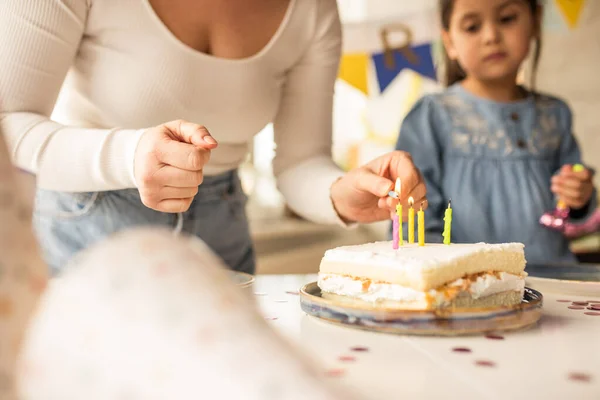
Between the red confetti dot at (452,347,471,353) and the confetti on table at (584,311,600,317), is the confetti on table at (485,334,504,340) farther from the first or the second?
the confetti on table at (584,311,600,317)

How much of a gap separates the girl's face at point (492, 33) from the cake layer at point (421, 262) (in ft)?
3.22

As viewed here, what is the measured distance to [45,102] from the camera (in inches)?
39.9

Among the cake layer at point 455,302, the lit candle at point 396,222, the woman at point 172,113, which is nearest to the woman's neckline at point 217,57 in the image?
the woman at point 172,113

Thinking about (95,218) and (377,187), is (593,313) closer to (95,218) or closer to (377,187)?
(377,187)

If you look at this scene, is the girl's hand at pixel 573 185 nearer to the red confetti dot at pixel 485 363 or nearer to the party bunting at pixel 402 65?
the red confetti dot at pixel 485 363

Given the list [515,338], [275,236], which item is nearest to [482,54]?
[515,338]

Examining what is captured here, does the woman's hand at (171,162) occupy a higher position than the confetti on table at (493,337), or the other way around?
the woman's hand at (171,162)

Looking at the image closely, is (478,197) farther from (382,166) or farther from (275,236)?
(275,236)

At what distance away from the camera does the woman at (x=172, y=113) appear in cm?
93

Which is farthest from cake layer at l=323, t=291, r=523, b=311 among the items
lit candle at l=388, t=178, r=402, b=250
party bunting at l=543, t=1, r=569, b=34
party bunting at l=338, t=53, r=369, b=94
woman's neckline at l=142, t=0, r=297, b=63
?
party bunting at l=543, t=1, r=569, b=34

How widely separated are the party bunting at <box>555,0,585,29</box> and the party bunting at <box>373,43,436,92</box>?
77 centimetres

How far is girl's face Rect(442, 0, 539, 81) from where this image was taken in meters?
1.66

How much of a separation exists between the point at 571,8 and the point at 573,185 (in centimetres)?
228

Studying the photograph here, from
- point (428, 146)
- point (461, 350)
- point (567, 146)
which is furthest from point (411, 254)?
point (567, 146)
